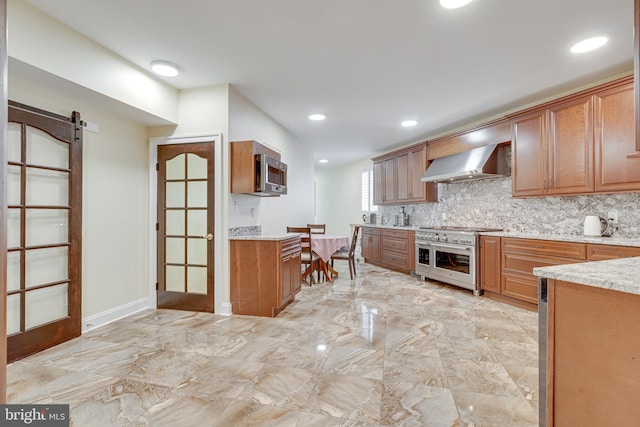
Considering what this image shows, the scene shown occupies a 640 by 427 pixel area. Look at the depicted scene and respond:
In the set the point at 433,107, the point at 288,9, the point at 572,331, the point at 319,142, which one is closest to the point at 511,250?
the point at 433,107

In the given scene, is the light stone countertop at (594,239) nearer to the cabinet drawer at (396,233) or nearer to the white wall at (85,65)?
the cabinet drawer at (396,233)

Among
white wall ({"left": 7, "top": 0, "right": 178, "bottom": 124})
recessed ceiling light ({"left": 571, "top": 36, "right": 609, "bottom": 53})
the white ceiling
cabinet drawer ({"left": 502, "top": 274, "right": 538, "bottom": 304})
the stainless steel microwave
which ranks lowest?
cabinet drawer ({"left": 502, "top": 274, "right": 538, "bottom": 304})

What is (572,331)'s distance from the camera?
1.20 m

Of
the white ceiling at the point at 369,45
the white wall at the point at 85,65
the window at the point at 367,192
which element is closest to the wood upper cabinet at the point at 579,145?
the white ceiling at the point at 369,45

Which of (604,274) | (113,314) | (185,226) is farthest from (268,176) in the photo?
(604,274)

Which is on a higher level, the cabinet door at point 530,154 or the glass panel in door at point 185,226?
the cabinet door at point 530,154

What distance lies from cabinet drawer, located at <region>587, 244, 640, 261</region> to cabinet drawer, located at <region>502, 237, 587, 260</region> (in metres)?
0.06

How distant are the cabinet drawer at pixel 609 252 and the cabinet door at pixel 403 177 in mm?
2973

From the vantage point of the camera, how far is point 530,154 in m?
3.75

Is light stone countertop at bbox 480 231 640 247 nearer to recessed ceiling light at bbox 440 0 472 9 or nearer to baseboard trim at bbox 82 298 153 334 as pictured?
recessed ceiling light at bbox 440 0 472 9

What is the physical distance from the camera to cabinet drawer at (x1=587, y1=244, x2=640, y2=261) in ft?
8.95

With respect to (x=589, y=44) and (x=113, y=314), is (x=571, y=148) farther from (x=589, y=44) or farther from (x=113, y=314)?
(x=113, y=314)

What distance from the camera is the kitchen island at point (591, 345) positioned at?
104 cm

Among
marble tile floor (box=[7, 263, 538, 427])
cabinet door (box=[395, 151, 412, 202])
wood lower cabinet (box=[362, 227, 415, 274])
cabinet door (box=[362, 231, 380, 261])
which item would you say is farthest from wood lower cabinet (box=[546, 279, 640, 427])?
cabinet door (box=[362, 231, 380, 261])
